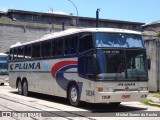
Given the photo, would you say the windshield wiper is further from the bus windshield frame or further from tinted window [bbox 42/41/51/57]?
tinted window [bbox 42/41/51/57]

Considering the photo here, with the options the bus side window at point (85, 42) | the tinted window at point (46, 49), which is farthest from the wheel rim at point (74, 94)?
the tinted window at point (46, 49)

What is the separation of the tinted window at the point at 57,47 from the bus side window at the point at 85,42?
81.7 inches

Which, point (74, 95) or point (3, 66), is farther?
point (3, 66)

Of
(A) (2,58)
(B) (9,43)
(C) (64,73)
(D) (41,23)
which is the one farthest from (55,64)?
(D) (41,23)

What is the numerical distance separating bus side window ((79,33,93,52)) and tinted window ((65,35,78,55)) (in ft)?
1.71

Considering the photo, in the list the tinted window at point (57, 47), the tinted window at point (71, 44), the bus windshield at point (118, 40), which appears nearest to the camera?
the bus windshield at point (118, 40)

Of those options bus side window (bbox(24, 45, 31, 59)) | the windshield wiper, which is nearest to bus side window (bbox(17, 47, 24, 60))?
bus side window (bbox(24, 45, 31, 59))

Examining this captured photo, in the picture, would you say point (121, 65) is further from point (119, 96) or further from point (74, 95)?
point (74, 95)

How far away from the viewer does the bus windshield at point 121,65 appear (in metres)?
14.1

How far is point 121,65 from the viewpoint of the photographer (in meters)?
14.4

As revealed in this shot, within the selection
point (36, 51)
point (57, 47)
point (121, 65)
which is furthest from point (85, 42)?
point (36, 51)

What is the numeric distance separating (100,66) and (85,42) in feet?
5.01

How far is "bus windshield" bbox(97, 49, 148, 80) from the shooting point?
46.4ft

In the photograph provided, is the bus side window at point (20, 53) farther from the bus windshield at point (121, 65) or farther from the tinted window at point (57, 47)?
the bus windshield at point (121, 65)
